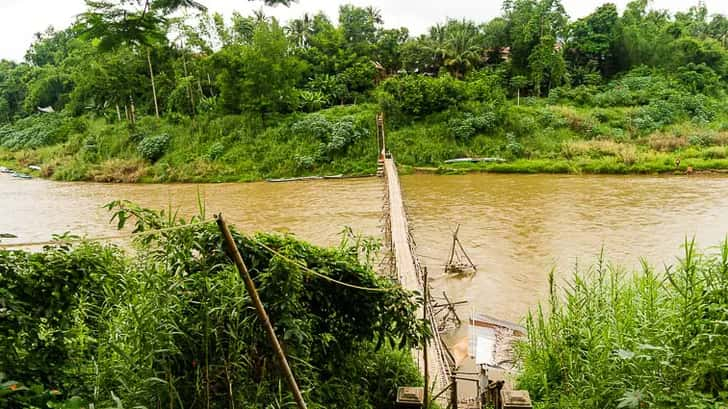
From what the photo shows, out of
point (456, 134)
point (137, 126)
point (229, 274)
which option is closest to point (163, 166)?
point (137, 126)

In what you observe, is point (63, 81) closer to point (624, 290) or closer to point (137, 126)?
point (137, 126)

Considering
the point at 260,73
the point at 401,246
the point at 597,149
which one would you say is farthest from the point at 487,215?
the point at 260,73

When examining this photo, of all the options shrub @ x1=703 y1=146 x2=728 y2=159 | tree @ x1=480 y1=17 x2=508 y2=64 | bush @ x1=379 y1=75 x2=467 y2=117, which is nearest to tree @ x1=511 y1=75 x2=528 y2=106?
tree @ x1=480 y1=17 x2=508 y2=64

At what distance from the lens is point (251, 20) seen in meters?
19.5

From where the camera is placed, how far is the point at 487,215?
31.7 feet

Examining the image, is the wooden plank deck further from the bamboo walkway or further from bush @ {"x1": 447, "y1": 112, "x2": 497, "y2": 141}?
bush @ {"x1": 447, "y1": 112, "x2": 497, "y2": 141}

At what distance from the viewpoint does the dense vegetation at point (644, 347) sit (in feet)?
5.70

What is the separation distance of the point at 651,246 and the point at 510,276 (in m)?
2.80

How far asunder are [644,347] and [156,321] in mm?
1815

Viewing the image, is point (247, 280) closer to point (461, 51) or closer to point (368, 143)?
point (368, 143)

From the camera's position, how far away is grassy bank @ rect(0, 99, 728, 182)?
14.8 m

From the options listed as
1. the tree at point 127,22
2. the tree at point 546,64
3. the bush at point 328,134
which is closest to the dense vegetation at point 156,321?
the tree at point 127,22

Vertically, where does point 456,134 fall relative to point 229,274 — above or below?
above

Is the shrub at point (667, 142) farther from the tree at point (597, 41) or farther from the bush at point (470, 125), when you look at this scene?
the tree at point (597, 41)
